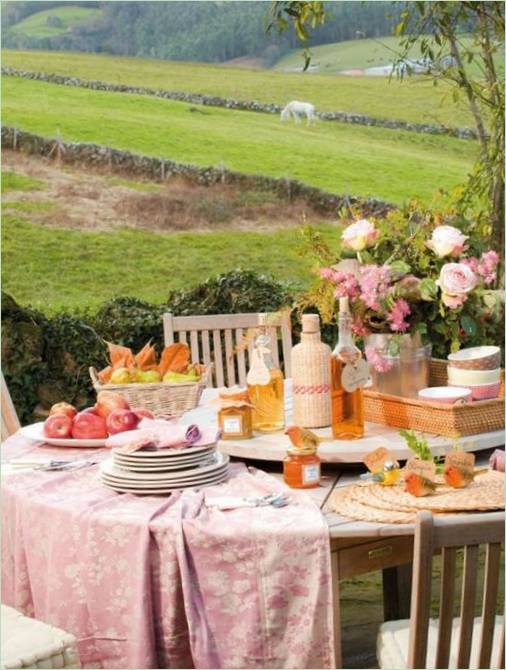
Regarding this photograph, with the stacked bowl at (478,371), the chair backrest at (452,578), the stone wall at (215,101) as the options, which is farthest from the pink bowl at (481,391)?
the stone wall at (215,101)

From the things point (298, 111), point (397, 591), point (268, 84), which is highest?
point (268, 84)

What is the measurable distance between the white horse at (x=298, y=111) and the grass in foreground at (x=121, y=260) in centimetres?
115

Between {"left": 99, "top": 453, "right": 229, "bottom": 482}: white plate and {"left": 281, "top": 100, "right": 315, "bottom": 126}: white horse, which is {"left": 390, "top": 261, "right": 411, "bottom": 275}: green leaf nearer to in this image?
{"left": 99, "top": 453, "right": 229, "bottom": 482}: white plate

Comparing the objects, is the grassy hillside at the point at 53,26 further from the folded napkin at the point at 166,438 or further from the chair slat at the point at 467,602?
the chair slat at the point at 467,602

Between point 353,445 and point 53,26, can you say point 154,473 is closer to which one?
point 353,445

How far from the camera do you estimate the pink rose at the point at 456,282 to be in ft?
8.36

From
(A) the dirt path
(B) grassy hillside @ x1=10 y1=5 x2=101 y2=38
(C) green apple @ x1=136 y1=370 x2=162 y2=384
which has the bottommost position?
(A) the dirt path

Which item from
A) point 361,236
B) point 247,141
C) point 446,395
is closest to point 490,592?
point 446,395

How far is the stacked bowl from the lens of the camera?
266 centimetres

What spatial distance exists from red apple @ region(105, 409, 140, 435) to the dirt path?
579 centimetres

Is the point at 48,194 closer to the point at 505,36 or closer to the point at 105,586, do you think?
the point at 505,36

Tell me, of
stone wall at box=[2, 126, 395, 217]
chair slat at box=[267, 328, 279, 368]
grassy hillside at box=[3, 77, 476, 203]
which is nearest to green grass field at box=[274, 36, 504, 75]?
grassy hillside at box=[3, 77, 476, 203]

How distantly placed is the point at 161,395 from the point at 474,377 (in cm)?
80

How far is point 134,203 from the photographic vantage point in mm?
8531
